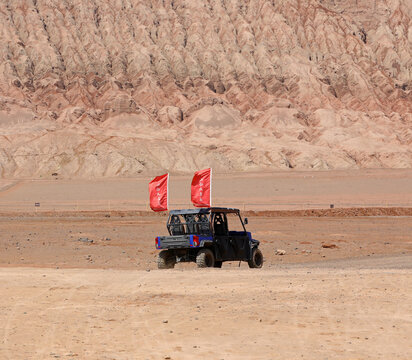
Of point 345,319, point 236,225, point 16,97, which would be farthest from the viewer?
point 16,97

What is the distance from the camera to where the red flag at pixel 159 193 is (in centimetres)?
1803

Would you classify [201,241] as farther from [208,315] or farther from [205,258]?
[208,315]

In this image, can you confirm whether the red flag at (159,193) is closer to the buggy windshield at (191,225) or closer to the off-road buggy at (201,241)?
the off-road buggy at (201,241)

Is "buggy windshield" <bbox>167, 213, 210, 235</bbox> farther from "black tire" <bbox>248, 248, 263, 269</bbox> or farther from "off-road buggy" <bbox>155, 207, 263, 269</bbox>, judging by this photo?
"black tire" <bbox>248, 248, 263, 269</bbox>

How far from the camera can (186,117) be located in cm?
13638

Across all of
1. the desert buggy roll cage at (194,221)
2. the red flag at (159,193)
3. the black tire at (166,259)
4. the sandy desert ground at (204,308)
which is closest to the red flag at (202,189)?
the desert buggy roll cage at (194,221)

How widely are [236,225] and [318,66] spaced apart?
373 ft

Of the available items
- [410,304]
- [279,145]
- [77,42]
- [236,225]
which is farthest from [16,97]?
[410,304]

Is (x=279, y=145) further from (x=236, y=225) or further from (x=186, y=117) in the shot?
(x=236, y=225)

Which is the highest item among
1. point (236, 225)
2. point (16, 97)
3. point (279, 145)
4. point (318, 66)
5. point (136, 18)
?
point (136, 18)

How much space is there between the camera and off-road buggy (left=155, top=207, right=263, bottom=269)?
59.6 ft

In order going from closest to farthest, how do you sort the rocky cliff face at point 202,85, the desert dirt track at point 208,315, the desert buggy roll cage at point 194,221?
the desert dirt track at point 208,315 < the desert buggy roll cage at point 194,221 < the rocky cliff face at point 202,85

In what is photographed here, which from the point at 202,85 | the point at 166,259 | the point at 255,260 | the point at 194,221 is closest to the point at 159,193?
the point at 194,221

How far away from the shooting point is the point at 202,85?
474 feet
